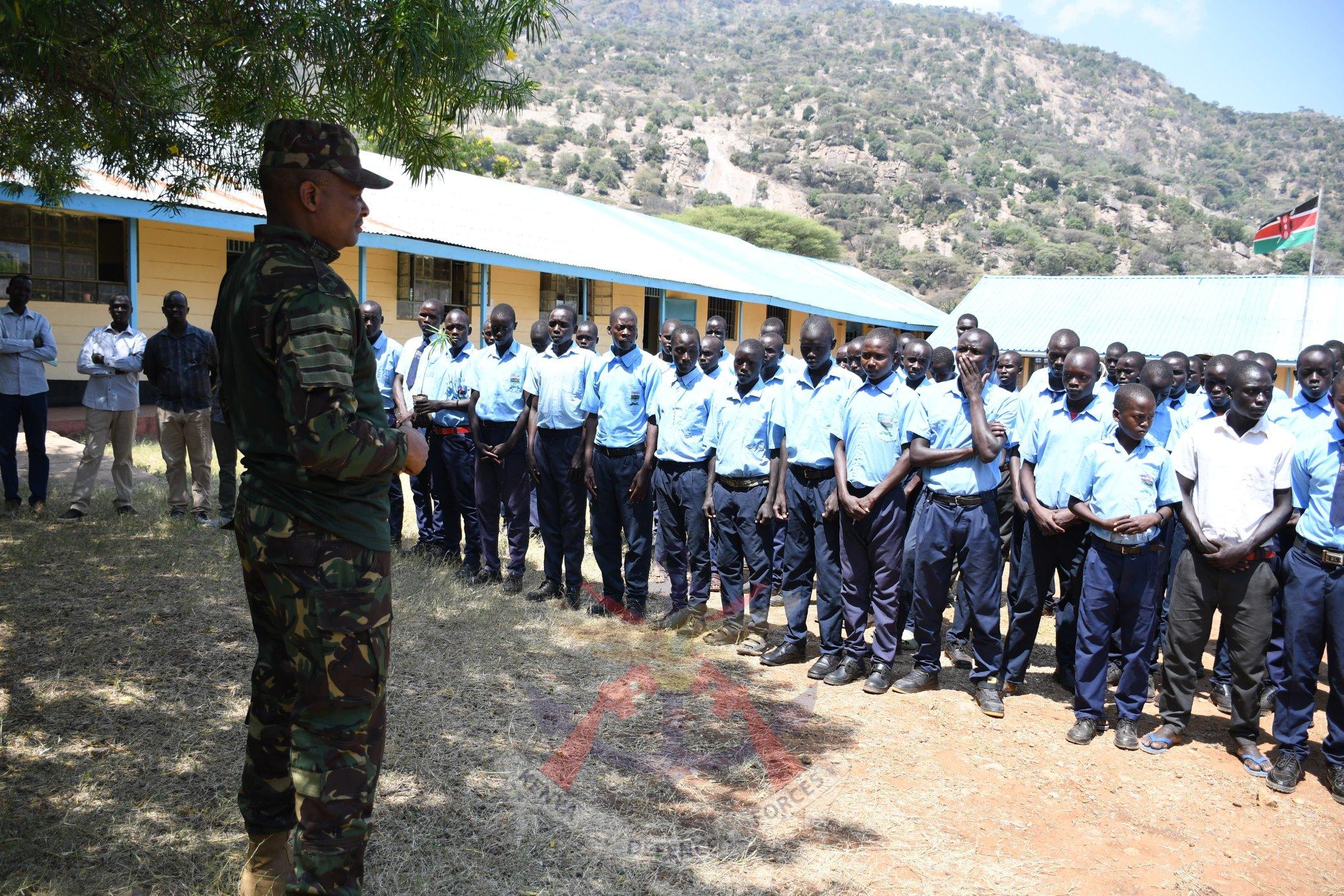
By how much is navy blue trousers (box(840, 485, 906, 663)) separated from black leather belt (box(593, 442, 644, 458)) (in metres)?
1.63

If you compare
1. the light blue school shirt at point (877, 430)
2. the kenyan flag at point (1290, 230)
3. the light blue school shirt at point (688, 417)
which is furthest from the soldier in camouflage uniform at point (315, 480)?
the kenyan flag at point (1290, 230)

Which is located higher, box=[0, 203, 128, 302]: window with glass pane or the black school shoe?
box=[0, 203, 128, 302]: window with glass pane

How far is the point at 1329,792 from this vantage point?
4547mm

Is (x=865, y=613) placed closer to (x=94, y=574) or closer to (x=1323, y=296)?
(x=94, y=574)

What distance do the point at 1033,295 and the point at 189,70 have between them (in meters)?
26.0

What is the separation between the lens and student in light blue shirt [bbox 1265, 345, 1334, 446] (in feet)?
18.6

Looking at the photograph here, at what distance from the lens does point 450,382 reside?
24.8ft

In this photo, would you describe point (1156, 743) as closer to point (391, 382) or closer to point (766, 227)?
point (391, 382)

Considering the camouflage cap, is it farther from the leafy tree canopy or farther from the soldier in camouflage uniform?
the leafy tree canopy

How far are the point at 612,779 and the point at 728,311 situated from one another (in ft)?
67.3

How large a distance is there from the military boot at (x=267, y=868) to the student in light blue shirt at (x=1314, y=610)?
446 centimetres

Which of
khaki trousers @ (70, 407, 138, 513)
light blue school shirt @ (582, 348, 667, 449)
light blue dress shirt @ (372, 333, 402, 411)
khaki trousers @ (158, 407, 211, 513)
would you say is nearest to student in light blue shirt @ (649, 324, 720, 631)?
light blue school shirt @ (582, 348, 667, 449)

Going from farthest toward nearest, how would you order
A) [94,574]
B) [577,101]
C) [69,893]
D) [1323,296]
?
[577,101] < [1323,296] < [94,574] < [69,893]

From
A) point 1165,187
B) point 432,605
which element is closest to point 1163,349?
point 432,605
